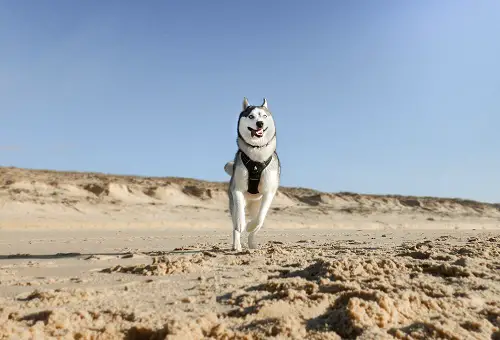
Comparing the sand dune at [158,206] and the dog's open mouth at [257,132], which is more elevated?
the dog's open mouth at [257,132]

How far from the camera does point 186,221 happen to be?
49.2ft

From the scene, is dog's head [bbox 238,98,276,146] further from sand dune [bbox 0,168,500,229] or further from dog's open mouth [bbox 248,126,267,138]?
sand dune [bbox 0,168,500,229]

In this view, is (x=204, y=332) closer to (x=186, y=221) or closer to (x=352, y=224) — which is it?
(x=186, y=221)

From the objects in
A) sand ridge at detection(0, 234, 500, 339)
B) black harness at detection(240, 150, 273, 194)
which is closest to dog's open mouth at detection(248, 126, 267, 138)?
black harness at detection(240, 150, 273, 194)

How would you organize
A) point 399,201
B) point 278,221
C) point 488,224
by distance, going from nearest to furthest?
point 278,221 < point 488,224 < point 399,201

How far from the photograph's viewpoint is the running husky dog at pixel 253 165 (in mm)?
6527

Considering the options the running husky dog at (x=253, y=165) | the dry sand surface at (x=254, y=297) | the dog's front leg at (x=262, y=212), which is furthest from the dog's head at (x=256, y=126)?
the dry sand surface at (x=254, y=297)

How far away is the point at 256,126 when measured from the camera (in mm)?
6508

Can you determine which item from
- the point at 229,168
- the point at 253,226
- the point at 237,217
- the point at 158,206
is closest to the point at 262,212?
the point at 253,226

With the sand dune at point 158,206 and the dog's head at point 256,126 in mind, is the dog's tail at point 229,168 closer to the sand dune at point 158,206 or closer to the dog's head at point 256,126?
the dog's head at point 256,126

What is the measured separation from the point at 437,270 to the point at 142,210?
42.1 feet

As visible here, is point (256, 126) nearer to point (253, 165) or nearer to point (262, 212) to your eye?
point (253, 165)

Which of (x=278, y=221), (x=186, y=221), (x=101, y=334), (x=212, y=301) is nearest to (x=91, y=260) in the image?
(x=212, y=301)

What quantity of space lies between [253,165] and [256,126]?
57cm
